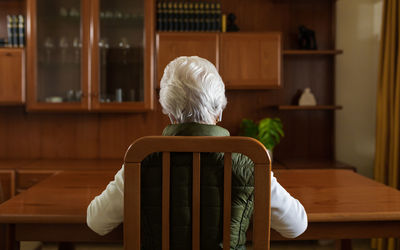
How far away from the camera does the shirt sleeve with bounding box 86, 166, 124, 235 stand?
1.19 metres

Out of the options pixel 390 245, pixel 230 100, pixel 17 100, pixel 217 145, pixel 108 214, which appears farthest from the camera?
pixel 230 100

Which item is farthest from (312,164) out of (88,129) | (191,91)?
(191,91)

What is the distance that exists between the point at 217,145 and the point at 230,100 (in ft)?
8.34

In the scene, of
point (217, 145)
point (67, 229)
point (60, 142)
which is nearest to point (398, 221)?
point (217, 145)

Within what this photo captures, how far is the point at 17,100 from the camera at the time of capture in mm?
3293

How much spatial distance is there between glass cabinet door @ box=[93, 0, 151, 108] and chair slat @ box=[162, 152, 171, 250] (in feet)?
7.40

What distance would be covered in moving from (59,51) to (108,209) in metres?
2.44

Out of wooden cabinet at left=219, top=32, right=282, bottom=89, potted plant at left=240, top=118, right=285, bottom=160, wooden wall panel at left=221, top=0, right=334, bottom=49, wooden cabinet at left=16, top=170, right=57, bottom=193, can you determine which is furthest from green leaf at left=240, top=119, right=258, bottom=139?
wooden cabinet at left=16, top=170, right=57, bottom=193

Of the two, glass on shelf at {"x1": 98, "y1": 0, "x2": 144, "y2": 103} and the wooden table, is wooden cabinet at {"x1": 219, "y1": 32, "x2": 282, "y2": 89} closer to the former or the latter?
glass on shelf at {"x1": 98, "y1": 0, "x2": 144, "y2": 103}

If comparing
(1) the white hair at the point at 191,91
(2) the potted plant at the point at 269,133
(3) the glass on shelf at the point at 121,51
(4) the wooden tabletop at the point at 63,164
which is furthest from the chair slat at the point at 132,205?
(3) the glass on shelf at the point at 121,51

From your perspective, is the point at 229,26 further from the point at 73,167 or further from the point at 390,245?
the point at 390,245

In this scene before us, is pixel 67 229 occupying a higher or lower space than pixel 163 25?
lower

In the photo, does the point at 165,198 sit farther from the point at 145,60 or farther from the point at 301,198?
the point at 145,60

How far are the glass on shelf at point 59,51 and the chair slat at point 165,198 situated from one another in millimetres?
2384
